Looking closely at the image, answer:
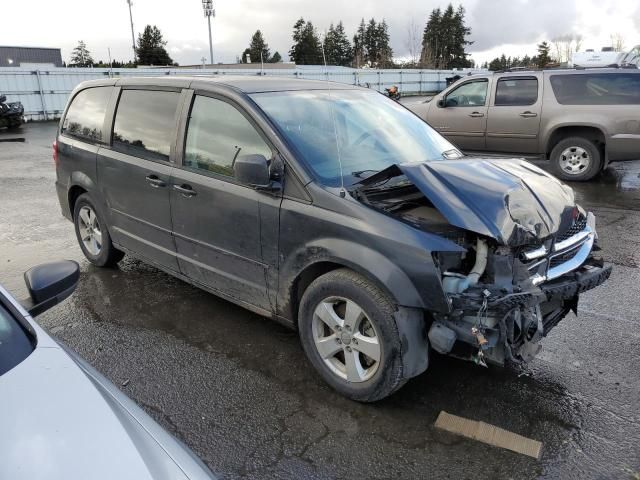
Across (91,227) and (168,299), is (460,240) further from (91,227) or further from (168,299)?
(91,227)

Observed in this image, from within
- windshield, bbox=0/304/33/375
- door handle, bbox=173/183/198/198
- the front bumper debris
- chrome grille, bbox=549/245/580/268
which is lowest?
the front bumper debris

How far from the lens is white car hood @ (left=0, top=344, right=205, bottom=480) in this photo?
1500 millimetres

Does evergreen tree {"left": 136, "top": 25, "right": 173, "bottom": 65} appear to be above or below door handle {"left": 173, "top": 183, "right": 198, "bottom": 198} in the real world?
above

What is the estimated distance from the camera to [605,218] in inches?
278

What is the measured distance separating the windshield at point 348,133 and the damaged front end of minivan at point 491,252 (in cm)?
29

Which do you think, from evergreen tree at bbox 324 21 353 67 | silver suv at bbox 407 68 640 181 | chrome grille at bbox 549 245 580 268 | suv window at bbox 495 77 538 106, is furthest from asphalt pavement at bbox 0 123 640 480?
evergreen tree at bbox 324 21 353 67

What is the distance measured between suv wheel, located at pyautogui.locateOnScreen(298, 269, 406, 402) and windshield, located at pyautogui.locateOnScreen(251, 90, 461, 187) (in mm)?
683

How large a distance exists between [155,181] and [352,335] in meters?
2.06

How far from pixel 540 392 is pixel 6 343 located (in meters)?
2.89

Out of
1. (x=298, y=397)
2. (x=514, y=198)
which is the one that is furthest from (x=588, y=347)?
(x=298, y=397)

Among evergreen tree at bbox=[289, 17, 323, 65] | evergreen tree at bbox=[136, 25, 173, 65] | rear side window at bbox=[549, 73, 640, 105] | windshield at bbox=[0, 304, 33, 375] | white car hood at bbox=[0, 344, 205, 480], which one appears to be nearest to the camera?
white car hood at bbox=[0, 344, 205, 480]

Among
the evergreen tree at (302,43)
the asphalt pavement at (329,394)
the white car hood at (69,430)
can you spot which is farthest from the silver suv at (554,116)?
the evergreen tree at (302,43)

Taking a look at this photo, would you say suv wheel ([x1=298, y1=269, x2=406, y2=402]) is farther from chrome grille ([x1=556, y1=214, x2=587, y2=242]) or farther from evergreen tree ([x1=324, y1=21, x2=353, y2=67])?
evergreen tree ([x1=324, y1=21, x2=353, y2=67])

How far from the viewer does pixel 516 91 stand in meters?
9.62
